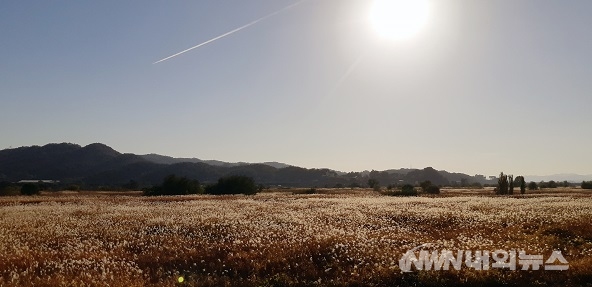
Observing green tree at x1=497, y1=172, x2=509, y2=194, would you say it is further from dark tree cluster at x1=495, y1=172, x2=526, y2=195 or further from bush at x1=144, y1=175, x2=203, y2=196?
bush at x1=144, y1=175, x2=203, y2=196

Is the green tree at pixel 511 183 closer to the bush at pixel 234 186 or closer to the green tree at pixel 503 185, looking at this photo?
the green tree at pixel 503 185

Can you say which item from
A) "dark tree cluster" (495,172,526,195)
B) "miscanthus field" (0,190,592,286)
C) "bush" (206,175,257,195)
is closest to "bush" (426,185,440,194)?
"dark tree cluster" (495,172,526,195)

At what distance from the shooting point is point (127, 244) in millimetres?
19109

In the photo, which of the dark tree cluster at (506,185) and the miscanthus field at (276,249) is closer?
the miscanthus field at (276,249)

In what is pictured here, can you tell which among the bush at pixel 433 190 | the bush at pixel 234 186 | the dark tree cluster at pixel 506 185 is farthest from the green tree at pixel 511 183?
the bush at pixel 234 186

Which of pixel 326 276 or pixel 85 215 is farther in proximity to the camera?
pixel 85 215

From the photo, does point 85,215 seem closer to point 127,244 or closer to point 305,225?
point 127,244

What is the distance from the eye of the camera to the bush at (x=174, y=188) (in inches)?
3558

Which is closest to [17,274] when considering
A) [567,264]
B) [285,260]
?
[285,260]

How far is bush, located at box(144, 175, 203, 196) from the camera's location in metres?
90.4

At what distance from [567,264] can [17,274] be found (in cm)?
1622

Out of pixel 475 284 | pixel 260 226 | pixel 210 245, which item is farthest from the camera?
pixel 260 226

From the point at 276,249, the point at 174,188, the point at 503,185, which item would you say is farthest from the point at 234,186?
the point at 276,249

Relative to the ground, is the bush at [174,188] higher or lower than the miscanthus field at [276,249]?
higher
